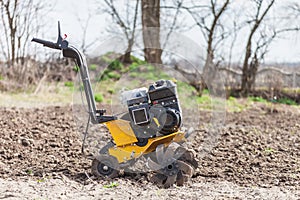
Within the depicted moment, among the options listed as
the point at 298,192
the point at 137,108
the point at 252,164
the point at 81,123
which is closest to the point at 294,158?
the point at 252,164

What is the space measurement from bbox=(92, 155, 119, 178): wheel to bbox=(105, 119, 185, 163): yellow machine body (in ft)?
0.25

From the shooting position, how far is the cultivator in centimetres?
500

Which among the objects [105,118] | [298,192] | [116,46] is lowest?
[298,192]

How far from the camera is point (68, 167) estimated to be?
567 cm

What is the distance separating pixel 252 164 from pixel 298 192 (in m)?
1.11

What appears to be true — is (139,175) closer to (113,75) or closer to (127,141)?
(127,141)

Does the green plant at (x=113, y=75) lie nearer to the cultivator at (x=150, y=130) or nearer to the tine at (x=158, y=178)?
the cultivator at (x=150, y=130)

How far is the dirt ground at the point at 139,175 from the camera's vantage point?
4.79 m

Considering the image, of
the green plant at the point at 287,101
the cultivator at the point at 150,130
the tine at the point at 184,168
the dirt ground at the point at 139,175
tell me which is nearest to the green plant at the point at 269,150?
the dirt ground at the point at 139,175

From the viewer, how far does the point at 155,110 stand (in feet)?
16.4

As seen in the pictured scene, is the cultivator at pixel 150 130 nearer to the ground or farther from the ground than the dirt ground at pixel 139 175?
farther from the ground

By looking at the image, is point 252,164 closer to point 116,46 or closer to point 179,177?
point 179,177

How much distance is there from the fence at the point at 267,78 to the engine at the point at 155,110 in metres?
10.2

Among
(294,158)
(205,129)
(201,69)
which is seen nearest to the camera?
(294,158)
